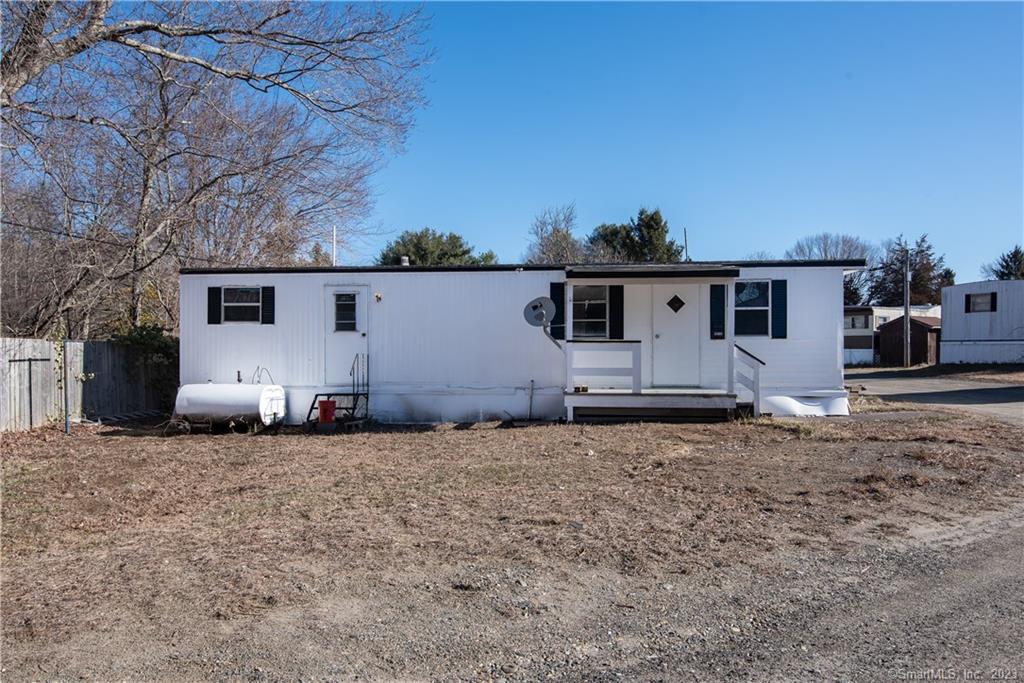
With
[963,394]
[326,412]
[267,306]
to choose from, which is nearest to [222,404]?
[326,412]

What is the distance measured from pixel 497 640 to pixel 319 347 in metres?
10.7

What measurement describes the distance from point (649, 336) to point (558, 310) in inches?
67.8

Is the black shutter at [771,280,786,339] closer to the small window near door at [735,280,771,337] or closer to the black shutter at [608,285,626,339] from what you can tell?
the small window near door at [735,280,771,337]

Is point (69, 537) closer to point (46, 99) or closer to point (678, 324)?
point (46, 99)

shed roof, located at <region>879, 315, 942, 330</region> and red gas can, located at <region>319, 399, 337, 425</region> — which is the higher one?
shed roof, located at <region>879, 315, 942, 330</region>

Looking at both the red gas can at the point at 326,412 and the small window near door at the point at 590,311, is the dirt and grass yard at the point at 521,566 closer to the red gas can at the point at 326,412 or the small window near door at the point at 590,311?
the red gas can at the point at 326,412

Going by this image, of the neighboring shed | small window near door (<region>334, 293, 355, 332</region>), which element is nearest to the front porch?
small window near door (<region>334, 293, 355, 332</region>)

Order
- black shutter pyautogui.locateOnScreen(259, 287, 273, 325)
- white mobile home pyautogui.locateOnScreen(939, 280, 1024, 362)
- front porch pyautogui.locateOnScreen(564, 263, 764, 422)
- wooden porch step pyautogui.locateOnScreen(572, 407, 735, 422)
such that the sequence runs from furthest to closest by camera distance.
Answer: white mobile home pyautogui.locateOnScreen(939, 280, 1024, 362) < black shutter pyautogui.locateOnScreen(259, 287, 273, 325) < front porch pyautogui.locateOnScreen(564, 263, 764, 422) < wooden porch step pyautogui.locateOnScreen(572, 407, 735, 422)

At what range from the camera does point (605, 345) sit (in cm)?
1290

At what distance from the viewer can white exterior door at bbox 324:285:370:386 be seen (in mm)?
14008

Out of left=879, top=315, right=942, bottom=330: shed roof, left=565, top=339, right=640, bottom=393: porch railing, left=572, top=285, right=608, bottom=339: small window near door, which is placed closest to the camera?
left=565, top=339, right=640, bottom=393: porch railing

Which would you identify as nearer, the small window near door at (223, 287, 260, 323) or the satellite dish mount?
the satellite dish mount

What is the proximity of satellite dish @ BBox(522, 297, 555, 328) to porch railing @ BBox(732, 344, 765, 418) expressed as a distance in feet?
10.4

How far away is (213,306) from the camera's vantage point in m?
14.2
